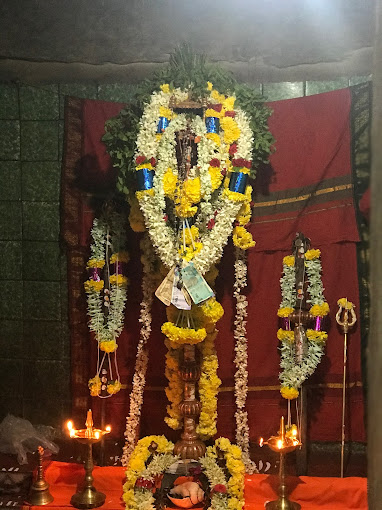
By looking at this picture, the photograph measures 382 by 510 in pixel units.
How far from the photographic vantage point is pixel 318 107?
12.5 ft

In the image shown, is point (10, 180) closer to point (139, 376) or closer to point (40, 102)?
point (40, 102)

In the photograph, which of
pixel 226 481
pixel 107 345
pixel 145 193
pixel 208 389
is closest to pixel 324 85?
pixel 145 193

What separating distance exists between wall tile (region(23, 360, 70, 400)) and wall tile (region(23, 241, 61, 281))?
61 centimetres

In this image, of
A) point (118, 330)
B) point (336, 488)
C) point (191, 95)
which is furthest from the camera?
point (118, 330)

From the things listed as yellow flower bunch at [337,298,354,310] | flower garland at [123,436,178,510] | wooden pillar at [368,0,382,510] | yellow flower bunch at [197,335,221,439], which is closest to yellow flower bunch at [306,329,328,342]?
yellow flower bunch at [337,298,354,310]

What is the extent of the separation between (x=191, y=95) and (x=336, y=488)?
244 centimetres

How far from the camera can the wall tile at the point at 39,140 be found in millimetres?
4227

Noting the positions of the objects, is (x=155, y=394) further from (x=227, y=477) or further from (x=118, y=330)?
(x=227, y=477)

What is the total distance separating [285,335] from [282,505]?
3.17 ft

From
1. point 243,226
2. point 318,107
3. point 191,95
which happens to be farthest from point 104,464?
point 318,107

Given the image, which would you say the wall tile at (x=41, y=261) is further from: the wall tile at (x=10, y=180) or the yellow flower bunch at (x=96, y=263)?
the yellow flower bunch at (x=96, y=263)

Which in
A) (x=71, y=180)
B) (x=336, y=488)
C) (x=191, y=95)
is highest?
(x=191, y=95)

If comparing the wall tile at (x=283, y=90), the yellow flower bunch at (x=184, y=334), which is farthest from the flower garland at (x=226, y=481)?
the wall tile at (x=283, y=90)

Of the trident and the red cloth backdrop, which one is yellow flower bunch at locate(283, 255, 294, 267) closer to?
the red cloth backdrop
